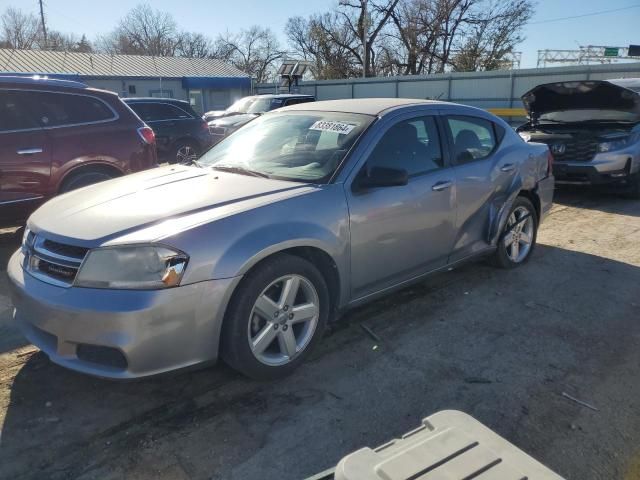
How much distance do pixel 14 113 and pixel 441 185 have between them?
4.48 metres

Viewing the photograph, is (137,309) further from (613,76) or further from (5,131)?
(613,76)

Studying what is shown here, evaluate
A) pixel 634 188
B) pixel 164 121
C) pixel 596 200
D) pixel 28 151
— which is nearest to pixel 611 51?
pixel 634 188

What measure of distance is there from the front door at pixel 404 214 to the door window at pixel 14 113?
3991 millimetres

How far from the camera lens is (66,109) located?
5703 millimetres

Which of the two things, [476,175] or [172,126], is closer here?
[476,175]

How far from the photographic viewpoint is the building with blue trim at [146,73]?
1192 inches

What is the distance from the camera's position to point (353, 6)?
40.2 meters

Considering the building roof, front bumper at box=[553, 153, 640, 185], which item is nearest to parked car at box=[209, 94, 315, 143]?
front bumper at box=[553, 153, 640, 185]

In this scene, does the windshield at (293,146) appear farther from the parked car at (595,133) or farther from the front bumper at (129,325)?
the parked car at (595,133)

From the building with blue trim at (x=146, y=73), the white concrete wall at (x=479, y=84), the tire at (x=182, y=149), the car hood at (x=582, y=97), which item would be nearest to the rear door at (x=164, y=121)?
the tire at (x=182, y=149)

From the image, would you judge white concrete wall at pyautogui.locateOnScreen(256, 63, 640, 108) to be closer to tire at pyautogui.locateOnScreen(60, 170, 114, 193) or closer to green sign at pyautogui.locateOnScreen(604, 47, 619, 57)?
tire at pyautogui.locateOnScreen(60, 170, 114, 193)

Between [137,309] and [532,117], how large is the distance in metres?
8.50

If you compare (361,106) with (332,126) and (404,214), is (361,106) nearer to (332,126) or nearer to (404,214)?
(332,126)

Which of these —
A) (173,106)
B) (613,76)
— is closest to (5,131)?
(173,106)
